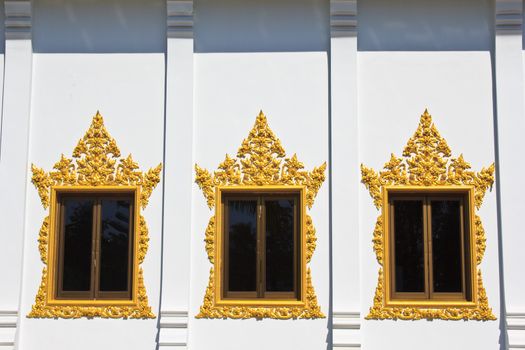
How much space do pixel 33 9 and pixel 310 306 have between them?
5792 millimetres

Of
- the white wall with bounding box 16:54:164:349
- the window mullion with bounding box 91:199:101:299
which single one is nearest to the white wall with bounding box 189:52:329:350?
the white wall with bounding box 16:54:164:349

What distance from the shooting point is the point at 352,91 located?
10.9 meters

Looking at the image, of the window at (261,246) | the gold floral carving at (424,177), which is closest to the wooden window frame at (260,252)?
the window at (261,246)

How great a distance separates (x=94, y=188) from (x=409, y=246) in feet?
14.6

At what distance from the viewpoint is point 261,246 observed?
35.4 feet

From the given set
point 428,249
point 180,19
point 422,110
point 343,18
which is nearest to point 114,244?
point 180,19

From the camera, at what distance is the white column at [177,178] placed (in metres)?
10.5

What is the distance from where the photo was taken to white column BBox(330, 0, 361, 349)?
10.4 metres

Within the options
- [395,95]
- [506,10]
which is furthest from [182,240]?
[506,10]

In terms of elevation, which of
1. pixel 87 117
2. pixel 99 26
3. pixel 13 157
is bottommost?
pixel 13 157

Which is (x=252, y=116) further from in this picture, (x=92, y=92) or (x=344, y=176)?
(x=92, y=92)

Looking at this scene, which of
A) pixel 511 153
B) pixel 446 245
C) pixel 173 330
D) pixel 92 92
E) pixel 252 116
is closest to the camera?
pixel 173 330

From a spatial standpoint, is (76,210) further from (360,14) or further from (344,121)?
(360,14)

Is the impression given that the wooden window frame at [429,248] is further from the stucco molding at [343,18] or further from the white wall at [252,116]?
the stucco molding at [343,18]
